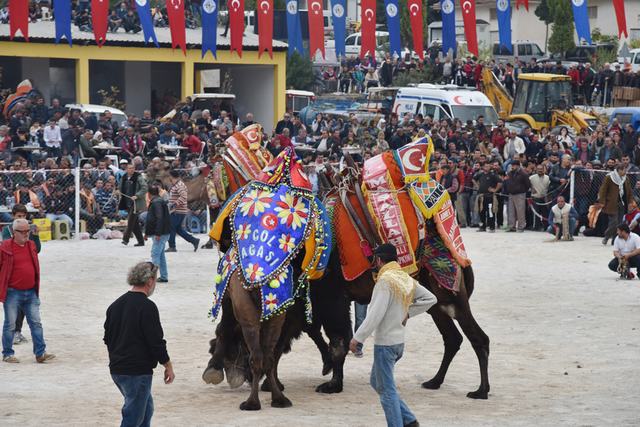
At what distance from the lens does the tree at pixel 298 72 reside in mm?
50875

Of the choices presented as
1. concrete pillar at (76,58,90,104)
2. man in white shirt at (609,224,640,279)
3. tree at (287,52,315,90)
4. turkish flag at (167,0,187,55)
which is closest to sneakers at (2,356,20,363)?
man in white shirt at (609,224,640,279)

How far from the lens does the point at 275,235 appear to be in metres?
11.1

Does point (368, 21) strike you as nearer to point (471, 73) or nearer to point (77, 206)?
point (77, 206)

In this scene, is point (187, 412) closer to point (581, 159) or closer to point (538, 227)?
point (538, 227)

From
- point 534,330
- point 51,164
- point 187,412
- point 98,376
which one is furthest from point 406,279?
point 51,164

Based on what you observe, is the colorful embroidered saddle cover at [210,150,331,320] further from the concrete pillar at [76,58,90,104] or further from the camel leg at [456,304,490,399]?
the concrete pillar at [76,58,90,104]

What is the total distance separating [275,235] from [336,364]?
4.61ft

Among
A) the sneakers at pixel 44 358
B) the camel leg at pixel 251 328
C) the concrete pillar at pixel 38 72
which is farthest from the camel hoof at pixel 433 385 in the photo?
the concrete pillar at pixel 38 72

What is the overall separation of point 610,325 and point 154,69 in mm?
31066

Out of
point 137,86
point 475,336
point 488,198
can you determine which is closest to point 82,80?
point 137,86

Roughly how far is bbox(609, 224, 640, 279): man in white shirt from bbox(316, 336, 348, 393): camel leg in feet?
28.3

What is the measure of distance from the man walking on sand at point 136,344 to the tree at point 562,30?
4775 cm

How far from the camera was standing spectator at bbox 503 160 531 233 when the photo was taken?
26.7m

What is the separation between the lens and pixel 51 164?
83.1 ft
